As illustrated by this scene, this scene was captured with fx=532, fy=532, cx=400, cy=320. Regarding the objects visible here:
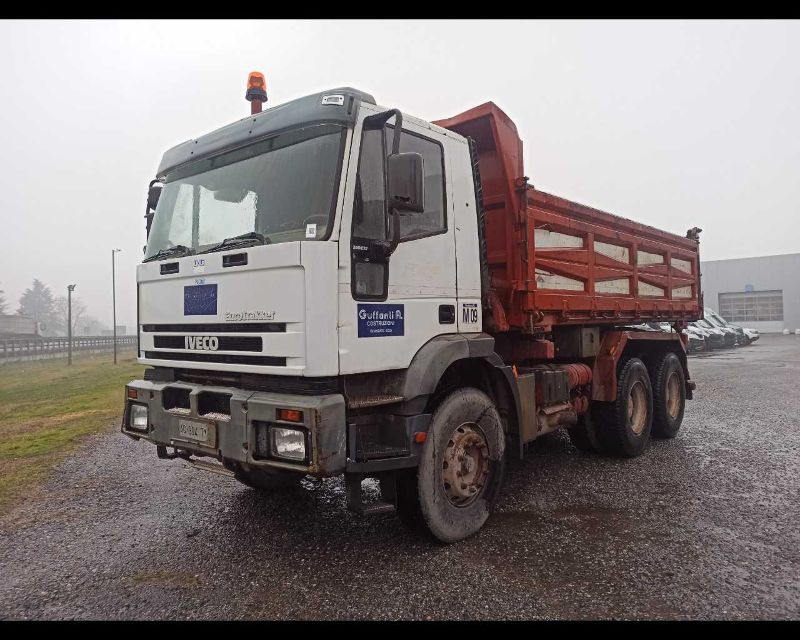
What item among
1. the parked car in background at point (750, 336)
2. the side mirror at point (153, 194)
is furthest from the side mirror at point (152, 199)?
the parked car in background at point (750, 336)

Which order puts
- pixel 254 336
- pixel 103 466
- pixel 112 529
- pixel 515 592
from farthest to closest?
pixel 103 466 → pixel 112 529 → pixel 254 336 → pixel 515 592

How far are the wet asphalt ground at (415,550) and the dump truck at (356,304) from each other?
1.36ft

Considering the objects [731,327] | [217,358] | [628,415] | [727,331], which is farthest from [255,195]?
[731,327]

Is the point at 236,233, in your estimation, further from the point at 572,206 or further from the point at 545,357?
the point at 572,206

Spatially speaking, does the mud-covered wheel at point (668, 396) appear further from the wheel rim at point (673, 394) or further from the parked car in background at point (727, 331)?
the parked car in background at point (727, 331)

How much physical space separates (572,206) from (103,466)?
5911 mm

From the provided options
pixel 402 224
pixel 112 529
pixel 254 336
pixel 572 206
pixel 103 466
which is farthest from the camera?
pixel 103 466

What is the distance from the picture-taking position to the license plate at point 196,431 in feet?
11.1

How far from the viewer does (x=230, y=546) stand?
151 inches

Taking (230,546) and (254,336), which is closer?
(254,336)

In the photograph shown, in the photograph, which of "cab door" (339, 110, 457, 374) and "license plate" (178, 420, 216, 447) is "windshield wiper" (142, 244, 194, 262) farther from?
"cab door" (339, 110, 457, 374)

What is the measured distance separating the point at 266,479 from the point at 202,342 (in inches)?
67.1

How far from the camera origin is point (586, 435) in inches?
242
